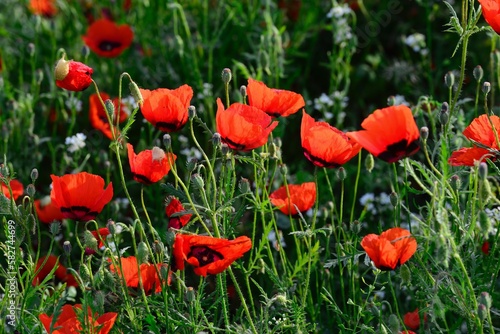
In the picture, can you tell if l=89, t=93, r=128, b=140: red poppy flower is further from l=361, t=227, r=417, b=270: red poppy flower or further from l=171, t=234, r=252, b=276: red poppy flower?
l=361, t=227, r=417, b=270: red poppy flower

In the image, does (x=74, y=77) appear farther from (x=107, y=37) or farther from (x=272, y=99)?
(x=107, y=37)

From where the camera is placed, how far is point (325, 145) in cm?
162

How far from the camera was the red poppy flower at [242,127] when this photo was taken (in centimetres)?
157

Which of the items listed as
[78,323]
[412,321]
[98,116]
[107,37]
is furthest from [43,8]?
[412,321]

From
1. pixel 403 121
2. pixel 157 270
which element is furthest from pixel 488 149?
pixel 157 270

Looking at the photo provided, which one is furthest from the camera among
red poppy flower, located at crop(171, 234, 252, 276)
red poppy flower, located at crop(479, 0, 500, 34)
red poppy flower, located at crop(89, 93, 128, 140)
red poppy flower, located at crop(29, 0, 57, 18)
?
red poppy flower, located at crop(29, 0, 57, 18)

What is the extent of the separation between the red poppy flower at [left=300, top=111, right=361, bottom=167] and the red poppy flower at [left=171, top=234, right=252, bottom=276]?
258 millimetres

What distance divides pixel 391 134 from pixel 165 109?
0.45m

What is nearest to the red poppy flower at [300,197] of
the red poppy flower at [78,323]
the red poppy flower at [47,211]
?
the red poppy flower at [78,323]

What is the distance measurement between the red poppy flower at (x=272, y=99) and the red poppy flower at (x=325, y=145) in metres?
0.12

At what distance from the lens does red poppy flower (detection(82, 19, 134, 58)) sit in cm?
289

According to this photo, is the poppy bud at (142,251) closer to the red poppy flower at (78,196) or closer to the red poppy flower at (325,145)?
the red poppy flower at (78,196)

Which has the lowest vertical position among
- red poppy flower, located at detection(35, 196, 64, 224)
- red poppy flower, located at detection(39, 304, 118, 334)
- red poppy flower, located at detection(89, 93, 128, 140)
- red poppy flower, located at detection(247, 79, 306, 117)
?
red poppy flower, located at detection(35, 196, 64, 224)

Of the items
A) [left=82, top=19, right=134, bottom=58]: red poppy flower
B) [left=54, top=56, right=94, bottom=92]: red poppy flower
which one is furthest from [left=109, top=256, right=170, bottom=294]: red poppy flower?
[left=82, top=19, right=134, bottom=58]: red poppy flower
